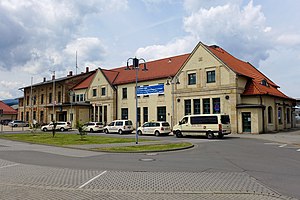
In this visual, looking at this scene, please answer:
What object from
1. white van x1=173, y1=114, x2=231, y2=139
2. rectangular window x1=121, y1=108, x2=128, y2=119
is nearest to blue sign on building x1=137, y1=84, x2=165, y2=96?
rectangular window x1=121, y1=108, x2=128, y2=119

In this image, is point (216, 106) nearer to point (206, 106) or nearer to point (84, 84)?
point (206, 106)

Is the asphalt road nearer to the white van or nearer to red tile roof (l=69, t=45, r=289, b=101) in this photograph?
the white van

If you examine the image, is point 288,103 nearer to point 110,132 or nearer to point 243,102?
point 243,102

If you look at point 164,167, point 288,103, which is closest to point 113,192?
point 164,167

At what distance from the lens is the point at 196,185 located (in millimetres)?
8078

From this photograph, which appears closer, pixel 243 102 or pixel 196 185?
pixel 196 185

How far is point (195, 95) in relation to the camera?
36719mm

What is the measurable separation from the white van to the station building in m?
6.36

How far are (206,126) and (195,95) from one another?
956cm

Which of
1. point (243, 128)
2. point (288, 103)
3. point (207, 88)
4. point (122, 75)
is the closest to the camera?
point (243, 128)

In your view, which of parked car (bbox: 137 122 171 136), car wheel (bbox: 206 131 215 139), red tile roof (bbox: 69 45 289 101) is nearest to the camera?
car wheel (bbox: 206 131 215 139)

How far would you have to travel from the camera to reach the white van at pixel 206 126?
26891mm

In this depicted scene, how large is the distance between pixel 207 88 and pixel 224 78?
2.51 metres

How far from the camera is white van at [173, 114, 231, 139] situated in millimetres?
26891
